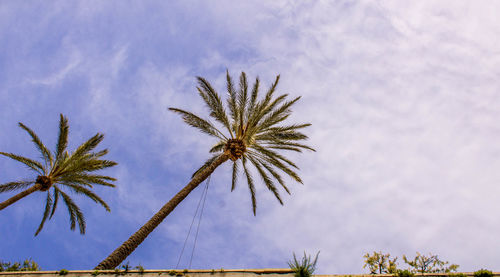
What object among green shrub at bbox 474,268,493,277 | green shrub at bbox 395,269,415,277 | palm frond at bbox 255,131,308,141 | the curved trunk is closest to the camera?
green shrub at bbox 474,268,493,277

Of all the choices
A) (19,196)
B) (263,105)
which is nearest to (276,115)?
(263,105)

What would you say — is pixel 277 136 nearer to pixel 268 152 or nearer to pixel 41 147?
pixel 268 152

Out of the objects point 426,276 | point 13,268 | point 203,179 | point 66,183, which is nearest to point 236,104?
point 203,179

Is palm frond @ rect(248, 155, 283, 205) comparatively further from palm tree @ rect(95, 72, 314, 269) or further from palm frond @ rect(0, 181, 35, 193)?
palm frond @ rect(0, 181, 35, 193)

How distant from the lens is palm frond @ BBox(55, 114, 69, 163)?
1670 centimetres

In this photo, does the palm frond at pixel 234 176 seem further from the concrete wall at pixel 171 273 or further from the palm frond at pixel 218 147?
the concrete wall at pixel 171 273

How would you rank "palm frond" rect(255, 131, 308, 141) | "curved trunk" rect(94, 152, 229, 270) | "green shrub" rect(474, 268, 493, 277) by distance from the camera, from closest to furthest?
"green shrub" rect(474, 268, 493, 277) → "curved trunk" rect(94, 152, 229, 270) → "palm frond" rect(255, 131, 308, 141)

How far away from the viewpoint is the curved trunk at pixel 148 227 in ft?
35.0

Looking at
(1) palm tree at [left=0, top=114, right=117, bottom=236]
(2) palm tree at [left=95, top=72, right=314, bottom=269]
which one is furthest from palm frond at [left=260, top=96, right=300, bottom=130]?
(1) palm tree at [left=0, top=114, right=117, bottom=236]

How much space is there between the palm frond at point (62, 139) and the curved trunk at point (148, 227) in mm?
7012

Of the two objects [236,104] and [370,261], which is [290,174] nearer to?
[236,104]

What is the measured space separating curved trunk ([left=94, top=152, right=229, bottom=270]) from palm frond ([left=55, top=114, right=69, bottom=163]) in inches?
276

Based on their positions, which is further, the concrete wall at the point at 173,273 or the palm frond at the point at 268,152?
the palm frond at the point at 268,152

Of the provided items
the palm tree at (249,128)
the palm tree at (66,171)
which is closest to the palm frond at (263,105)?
→ the palm tree at (249,128)
